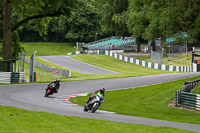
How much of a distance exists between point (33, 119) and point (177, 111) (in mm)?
8979

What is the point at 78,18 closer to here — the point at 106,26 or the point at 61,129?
the point at 106,26

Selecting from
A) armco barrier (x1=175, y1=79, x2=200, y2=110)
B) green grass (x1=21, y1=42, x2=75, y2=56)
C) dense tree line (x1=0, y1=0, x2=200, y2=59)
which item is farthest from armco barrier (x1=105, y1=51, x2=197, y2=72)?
green grass (x1=21, y1=42, x2=75, y2=56)

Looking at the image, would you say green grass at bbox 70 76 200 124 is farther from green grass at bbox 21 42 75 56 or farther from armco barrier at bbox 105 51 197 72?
green grass at bbox 21 42 75 56

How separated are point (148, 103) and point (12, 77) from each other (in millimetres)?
13638

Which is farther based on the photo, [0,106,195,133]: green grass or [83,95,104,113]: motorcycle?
[83,95,104,113]: motorcycle

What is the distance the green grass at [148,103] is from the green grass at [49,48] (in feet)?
226

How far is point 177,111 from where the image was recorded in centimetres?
2122

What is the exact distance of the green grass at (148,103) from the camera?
1947 centimetres

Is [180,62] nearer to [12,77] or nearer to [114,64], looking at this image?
[114,64]

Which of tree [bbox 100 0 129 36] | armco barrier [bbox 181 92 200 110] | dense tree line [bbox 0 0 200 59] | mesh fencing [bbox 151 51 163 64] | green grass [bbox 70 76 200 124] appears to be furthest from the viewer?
tree [bbox 100 0 129 36]

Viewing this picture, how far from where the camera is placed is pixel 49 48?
102 metres

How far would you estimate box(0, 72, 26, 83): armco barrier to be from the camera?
109 ft

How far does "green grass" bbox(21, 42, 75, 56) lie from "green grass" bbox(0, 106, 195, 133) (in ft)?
269

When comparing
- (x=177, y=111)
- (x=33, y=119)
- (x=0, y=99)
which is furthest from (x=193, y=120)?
(x=0, y=99)
